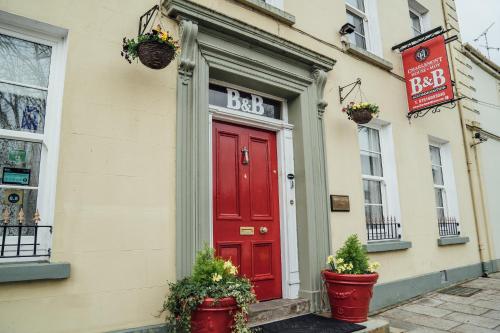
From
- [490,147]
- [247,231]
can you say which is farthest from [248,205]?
[490,147]

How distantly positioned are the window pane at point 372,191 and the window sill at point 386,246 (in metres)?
0.69

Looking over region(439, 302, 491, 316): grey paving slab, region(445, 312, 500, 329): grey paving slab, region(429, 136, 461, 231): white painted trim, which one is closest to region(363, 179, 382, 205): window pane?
region(439, 302, 491, 316): grey paving slab

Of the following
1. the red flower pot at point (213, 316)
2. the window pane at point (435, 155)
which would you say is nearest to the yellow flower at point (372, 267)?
the red flower pot at point (213, 316)

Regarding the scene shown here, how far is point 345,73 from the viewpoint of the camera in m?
5.83

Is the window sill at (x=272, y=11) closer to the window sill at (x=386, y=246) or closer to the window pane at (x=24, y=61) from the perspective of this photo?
the window pane at (x=24, y=61)

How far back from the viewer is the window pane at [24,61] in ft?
10.3

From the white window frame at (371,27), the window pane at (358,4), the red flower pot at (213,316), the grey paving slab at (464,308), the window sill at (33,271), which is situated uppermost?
the window pane at (358,4)

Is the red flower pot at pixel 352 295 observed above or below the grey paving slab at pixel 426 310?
above

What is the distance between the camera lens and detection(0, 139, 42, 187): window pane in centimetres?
298

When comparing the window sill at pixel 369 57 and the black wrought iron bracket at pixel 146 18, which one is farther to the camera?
the window sill at pixel 369 57

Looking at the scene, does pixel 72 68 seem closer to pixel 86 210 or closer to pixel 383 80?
pixel 86 210

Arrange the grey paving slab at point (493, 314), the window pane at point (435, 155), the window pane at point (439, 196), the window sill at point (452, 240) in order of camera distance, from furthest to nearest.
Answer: the window pane at point (435, 155) → the window pane at point (439, 196) → the window sill at point (452, 240) → the grey paving slab at point (493, 314)

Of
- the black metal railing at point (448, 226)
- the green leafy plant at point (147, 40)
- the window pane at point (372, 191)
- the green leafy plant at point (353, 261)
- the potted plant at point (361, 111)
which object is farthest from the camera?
the black metal railing at point (448, 226)

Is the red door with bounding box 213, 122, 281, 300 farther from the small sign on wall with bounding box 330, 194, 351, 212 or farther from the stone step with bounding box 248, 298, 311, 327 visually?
the small sign on wall with bounding box 330, 194, 351, 212
